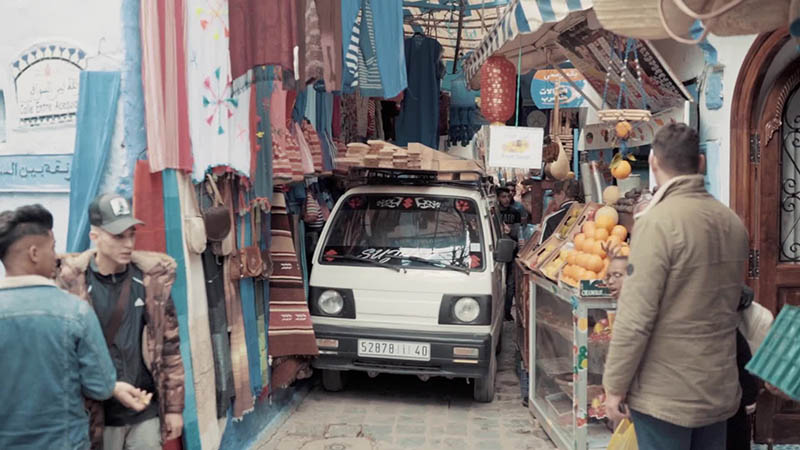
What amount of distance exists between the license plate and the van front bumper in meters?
0.03

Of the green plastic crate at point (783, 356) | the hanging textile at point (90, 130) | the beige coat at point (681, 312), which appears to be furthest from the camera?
the hanging textile at point (90, 130)

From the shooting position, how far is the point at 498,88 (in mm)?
7062

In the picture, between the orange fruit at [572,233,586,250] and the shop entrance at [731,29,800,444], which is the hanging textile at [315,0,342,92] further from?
the shop entrance at [731,29,800,444]

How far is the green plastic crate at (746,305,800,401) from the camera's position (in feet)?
8.21

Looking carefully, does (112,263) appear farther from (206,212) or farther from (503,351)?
(503,351)

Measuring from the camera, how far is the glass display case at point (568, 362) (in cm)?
483

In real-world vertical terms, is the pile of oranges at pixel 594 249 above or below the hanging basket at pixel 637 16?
below

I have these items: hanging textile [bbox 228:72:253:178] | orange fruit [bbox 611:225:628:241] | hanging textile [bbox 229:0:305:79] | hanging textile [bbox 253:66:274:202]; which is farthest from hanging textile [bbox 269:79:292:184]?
orange fruit [bbox 611:225:628:241]

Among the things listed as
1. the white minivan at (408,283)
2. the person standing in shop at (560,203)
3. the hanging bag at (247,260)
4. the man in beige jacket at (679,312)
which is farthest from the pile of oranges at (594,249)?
the hanging bag at (247,260)

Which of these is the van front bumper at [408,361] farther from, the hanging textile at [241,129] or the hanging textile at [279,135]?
the hanging textile at [241,129]

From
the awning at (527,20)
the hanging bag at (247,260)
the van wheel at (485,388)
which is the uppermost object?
the awning at (527,20)

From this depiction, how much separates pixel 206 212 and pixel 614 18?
275 centimetres

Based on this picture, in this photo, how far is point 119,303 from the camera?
3.04 meters

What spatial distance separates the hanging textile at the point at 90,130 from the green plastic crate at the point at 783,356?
11.1 feet
